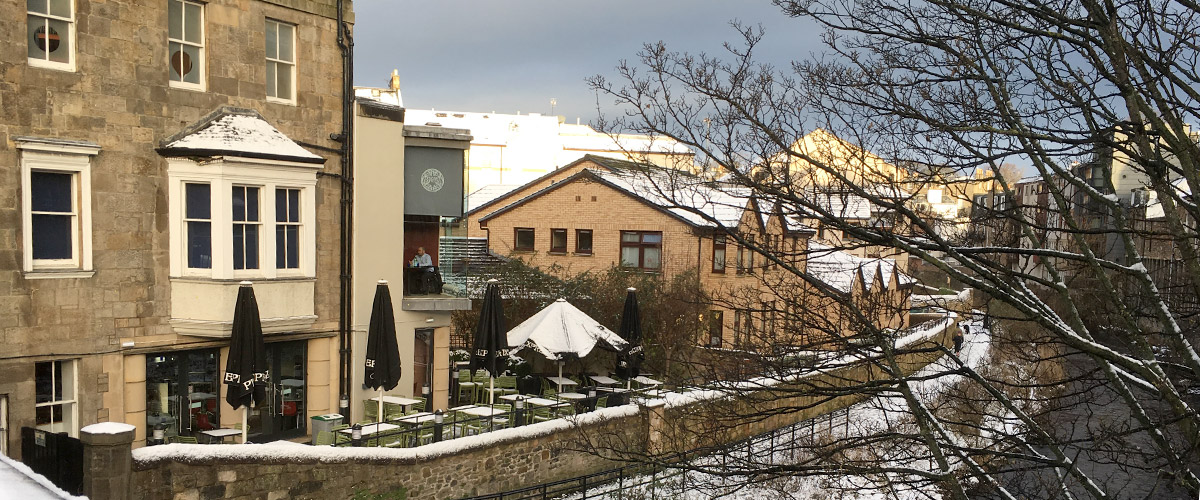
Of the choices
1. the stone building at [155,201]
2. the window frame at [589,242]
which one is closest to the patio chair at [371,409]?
the stone building at [155,201]

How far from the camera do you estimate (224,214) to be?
52.0 ft

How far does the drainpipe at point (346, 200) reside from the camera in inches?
726

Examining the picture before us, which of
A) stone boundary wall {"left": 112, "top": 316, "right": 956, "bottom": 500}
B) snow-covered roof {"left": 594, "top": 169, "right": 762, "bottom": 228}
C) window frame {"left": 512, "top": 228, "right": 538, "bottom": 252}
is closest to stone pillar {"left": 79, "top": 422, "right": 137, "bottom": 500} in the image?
stone boundary wall {"left": 112, "top": 316, "right": 956, "bottom": 500}

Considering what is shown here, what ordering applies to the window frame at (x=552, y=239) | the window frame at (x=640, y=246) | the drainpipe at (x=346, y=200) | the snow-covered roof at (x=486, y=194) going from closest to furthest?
the drainpipe at (x=346, y=200) → the window frame at (x=640, y=246) → the window frame at (x=552, y=239) → the snow-covered roof at (x=486, y=194)

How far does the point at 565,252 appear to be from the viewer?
36344mm

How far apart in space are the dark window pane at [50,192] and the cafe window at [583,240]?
2240 centimetres

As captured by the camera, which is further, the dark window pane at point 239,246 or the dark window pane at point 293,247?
the dark window pane at point 293,247

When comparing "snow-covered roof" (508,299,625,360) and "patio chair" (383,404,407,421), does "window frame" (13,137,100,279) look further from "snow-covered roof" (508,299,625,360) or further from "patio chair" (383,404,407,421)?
"snow-covered roof" (508,299,625,360)

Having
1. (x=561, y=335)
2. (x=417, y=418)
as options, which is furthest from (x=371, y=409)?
(x=561, y=335)

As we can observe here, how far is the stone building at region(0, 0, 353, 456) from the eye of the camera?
14.4 m

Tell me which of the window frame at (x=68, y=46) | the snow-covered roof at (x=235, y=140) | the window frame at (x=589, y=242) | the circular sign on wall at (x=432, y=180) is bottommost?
the window frame at (x=589, y=242)

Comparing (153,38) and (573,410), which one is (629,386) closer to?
(573,410)

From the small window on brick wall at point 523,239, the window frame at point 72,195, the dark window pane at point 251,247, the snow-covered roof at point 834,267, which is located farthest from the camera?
the small window on brick wall at point 523,239

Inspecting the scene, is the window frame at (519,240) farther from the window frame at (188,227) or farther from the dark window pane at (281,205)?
the window frame at (188,227)
